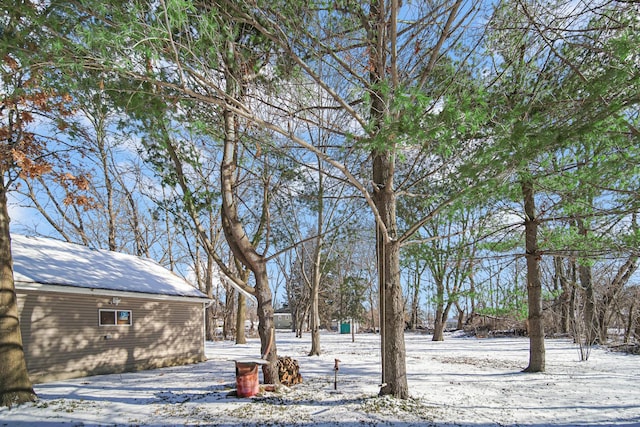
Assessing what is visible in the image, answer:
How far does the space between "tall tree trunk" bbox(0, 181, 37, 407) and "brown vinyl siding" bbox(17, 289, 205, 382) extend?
8.30 ft

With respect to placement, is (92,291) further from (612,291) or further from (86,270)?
(612,291)

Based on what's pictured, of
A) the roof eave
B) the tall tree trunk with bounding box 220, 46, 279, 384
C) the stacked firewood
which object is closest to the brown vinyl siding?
the roof eave

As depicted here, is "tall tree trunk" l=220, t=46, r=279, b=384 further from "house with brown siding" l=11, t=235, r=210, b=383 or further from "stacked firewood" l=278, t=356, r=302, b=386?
"house with brown siding" l=11, t=235, r=210, b=383

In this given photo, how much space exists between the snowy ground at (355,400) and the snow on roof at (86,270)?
2.41m

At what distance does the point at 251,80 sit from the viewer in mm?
7664

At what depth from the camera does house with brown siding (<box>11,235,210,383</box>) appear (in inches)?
377

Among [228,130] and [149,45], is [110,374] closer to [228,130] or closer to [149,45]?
[228,130]

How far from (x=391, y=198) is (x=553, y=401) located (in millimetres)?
4560

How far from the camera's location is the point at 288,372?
8727 millimetres

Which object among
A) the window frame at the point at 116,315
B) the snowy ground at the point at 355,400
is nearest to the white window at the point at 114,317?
the window frame at the point at 116,315

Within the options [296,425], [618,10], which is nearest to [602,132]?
[618,10]

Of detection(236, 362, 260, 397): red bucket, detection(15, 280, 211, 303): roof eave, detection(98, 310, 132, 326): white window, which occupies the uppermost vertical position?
detection(15, 280, 211, 303): roof eave

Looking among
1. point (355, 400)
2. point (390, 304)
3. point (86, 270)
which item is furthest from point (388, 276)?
point (86, 270)

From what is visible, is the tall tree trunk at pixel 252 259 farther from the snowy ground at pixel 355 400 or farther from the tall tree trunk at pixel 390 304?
the tall tree trunk at pixel 390 304
